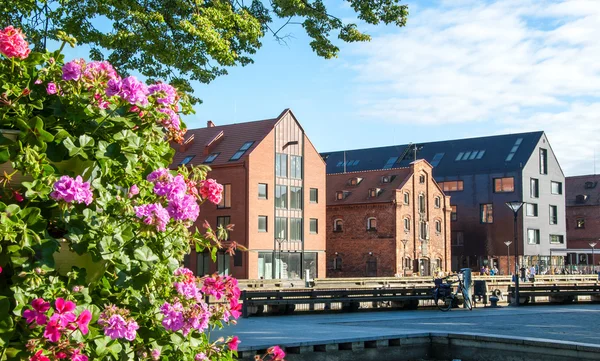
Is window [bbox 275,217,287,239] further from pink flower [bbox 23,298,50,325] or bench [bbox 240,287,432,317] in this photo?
pink flower [bbox 23,298,50,325]

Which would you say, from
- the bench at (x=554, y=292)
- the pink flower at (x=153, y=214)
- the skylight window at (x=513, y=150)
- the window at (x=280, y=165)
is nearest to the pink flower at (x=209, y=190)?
the pink flower at (x=153, y=214)

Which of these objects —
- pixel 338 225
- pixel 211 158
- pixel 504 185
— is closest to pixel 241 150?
pixel 211 158

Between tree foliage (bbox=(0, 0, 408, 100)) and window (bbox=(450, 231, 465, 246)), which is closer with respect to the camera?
tree foliage (bbox=(0, 0, 408, 100))

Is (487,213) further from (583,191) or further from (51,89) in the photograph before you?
(51,89)

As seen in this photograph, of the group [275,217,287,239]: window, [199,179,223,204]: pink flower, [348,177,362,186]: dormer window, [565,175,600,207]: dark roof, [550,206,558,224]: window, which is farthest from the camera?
[565,175,600,207]: dark roof

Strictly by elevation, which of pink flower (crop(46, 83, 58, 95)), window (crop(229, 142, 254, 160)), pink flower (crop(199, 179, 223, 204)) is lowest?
pink flower (crop(199, 179, 223, 204))

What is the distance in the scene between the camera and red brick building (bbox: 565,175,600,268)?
8169 cm

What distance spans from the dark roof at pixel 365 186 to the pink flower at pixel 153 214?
193ft

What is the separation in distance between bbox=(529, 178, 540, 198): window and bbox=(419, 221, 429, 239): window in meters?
12.1

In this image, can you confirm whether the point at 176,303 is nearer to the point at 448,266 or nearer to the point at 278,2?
the point at 278,2

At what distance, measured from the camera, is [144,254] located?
383cm

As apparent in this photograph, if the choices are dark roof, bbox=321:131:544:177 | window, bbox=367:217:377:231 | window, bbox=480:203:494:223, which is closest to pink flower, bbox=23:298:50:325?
window, bbox=367:217:377:231

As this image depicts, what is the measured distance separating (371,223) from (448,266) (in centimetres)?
940

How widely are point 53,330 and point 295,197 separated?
52054mm
